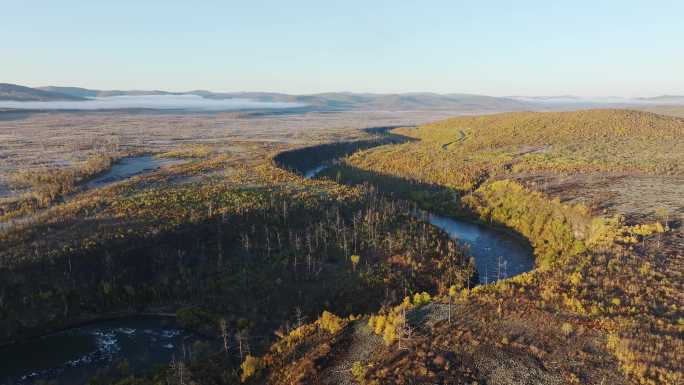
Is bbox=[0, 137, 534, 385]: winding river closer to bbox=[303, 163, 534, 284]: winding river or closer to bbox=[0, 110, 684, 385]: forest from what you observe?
bbox=[0, 110, 684, 385]: forest

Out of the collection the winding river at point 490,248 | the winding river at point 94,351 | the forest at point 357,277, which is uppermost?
the forest at point 357,277

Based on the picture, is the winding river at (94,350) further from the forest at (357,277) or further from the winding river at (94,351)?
the forest at (357,277)

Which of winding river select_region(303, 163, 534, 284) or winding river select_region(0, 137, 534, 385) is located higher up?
winding river select_region(303, 163, 534, 284)

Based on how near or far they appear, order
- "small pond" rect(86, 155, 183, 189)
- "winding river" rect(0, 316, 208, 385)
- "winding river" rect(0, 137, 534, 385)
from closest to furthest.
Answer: "winding river" rect(0, 316, 208, 385)
"winding river" rect(0, 137, 534, 385)
"small pond" rect(86, 155, 183, 189)

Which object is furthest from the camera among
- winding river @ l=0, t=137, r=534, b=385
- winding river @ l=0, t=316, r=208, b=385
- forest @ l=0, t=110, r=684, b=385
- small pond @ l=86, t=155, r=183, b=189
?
small pond @ l=86, t=155, r=183, b=189

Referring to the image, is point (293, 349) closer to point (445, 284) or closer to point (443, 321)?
point (443, 321)

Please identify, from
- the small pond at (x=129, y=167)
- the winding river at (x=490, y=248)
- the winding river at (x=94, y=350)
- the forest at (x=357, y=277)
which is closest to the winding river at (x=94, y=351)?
the winding river at (x=94, y=350)

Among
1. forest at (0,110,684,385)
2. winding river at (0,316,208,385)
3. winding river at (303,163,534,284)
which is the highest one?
forest at (0,110,684,385)

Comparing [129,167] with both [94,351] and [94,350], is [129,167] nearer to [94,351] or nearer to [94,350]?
[94,350]

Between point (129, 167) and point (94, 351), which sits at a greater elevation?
point (129, 167)

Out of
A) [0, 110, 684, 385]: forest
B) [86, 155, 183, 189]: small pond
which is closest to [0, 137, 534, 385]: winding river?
[0, 110, 684, 385]: forest

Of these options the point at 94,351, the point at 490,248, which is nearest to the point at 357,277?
the point at 490,248
